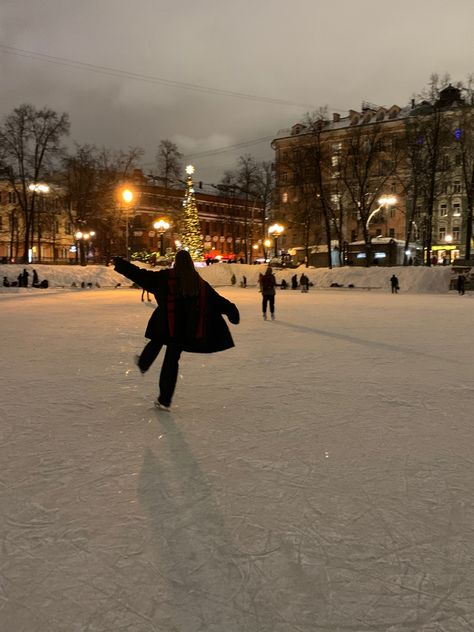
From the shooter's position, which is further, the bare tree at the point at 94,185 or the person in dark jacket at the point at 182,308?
the bare tree at the point at 94,185

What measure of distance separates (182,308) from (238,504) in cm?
223

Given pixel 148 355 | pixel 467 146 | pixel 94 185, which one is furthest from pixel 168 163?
pixel 148 355

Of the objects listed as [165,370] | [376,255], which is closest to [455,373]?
[165,370]

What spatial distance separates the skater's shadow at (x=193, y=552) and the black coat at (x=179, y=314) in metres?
1.39

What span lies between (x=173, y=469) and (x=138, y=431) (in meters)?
1.03

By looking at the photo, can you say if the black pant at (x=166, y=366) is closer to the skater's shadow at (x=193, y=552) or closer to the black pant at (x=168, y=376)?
the black pant at (x=168, y=376)

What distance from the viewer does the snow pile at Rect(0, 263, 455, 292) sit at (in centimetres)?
3169

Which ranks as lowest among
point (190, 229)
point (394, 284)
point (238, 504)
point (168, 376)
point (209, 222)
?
point (238, 504)

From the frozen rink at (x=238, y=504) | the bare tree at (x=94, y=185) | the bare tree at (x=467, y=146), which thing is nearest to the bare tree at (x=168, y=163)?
the bare tree at (x=94, y=185)

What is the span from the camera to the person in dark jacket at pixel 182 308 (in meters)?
4.90

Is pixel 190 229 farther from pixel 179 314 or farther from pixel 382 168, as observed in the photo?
pixel 179 314

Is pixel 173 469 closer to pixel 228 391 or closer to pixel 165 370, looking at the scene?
pixel 165 370

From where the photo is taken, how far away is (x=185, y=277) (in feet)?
16.0

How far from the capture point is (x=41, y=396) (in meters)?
5.98
